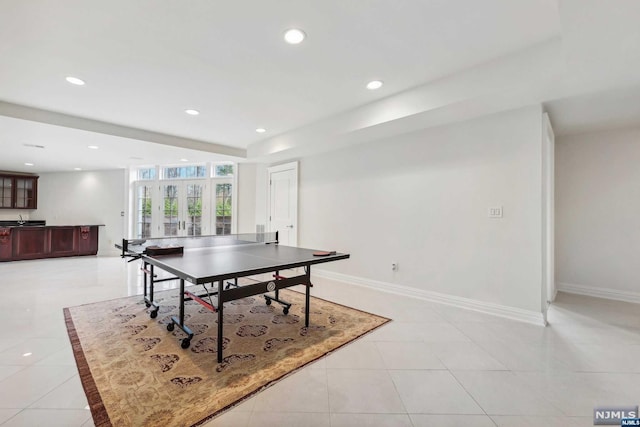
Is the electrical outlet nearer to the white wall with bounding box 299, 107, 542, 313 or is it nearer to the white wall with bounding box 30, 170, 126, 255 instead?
the white wall with bounding box 299, 107, 542, 313

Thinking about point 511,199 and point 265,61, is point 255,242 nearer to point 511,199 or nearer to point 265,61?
point 265,61

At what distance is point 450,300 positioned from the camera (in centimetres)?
345

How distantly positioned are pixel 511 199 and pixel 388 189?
1.57 m

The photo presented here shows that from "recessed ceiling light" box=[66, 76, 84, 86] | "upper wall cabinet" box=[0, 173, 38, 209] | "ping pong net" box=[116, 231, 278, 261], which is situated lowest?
"ping pong net" box=[116, 231, 278, 261]

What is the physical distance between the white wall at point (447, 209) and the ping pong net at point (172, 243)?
1.40 meters

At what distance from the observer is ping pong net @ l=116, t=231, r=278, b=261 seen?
275cm

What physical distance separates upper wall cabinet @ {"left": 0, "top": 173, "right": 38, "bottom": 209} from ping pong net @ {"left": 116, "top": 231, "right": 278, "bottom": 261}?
24.6 feet

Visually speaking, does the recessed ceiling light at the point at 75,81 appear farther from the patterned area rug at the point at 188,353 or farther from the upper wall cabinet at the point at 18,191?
the upper wall cabinet at the point at 18,191

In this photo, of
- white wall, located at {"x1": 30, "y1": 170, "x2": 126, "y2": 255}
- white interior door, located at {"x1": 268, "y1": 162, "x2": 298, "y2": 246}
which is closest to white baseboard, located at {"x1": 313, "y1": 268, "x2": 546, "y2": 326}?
white interior door, located at {"x1": 268, "y1": 162, "x2": 298, "y2": 246}

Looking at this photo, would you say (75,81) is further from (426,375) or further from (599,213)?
(599,213)

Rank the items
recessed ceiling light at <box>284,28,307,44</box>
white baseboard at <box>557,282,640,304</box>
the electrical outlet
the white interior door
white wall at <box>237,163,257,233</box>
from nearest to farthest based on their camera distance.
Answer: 1. recessed ceiling light at <box>284,28,307,44</box>
2. the electrical outlet
3. white baseboard at <box>557,282,640,304</box>
4. the white interior door
5. white wall at <box>237,163,257,233</box>

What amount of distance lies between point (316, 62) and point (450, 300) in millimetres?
3208

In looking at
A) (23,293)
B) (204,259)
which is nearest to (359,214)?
(204,259)

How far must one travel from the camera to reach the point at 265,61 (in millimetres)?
2600
